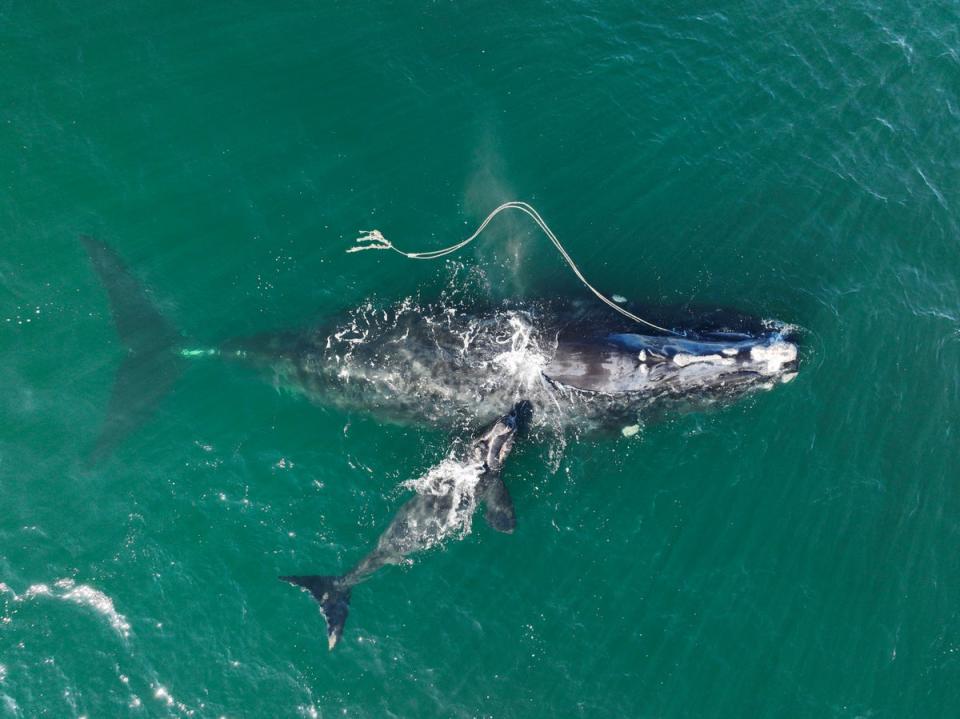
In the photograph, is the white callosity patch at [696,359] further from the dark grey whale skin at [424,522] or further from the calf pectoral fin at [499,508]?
the calf pectoral fin at [499,508]

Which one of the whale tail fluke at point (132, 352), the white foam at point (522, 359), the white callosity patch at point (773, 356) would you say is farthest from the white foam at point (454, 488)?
the white callosity patch at point (773, 356)

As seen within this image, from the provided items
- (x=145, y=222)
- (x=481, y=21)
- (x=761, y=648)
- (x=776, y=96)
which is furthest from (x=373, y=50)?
(x=761, y=648)

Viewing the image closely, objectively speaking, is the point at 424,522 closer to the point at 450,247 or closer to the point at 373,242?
the point at 450,247

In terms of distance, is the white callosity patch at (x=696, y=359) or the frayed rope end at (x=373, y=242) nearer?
the white callosity patch at (x=696, y=359)

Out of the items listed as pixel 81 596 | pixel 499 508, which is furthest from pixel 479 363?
pixel 81 596

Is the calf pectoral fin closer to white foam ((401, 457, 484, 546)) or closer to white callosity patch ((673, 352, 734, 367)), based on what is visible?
white foam ((401, 457, 484, 546))

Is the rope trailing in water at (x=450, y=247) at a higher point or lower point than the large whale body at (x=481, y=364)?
higher

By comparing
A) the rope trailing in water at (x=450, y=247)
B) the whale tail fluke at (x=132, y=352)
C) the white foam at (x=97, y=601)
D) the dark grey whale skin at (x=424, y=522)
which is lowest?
the white foam at (x=97, y=601)
